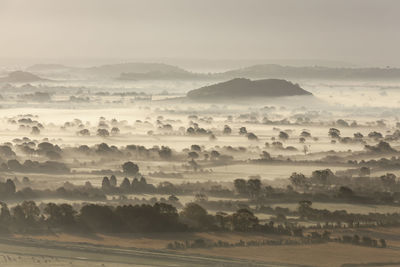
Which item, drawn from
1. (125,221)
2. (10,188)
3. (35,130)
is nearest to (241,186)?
(125,221)

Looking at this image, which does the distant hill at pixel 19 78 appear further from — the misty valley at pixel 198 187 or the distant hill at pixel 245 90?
the misty valley at pixel 198 187

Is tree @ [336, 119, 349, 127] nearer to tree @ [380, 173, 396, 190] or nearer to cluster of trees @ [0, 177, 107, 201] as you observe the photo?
tree @ [380, 173, 396, 190]

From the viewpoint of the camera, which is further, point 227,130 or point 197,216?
point 227,130

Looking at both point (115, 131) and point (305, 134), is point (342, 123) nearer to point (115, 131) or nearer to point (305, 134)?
point (305, 134)

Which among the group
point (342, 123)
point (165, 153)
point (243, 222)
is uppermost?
point (342, 123)

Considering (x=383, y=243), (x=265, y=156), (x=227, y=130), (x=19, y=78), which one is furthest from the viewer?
(x=19, y=78)

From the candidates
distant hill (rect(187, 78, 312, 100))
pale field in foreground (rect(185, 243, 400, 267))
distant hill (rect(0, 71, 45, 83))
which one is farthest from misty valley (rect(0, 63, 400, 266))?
distant hill (rect(0, 71, 45, 83))
